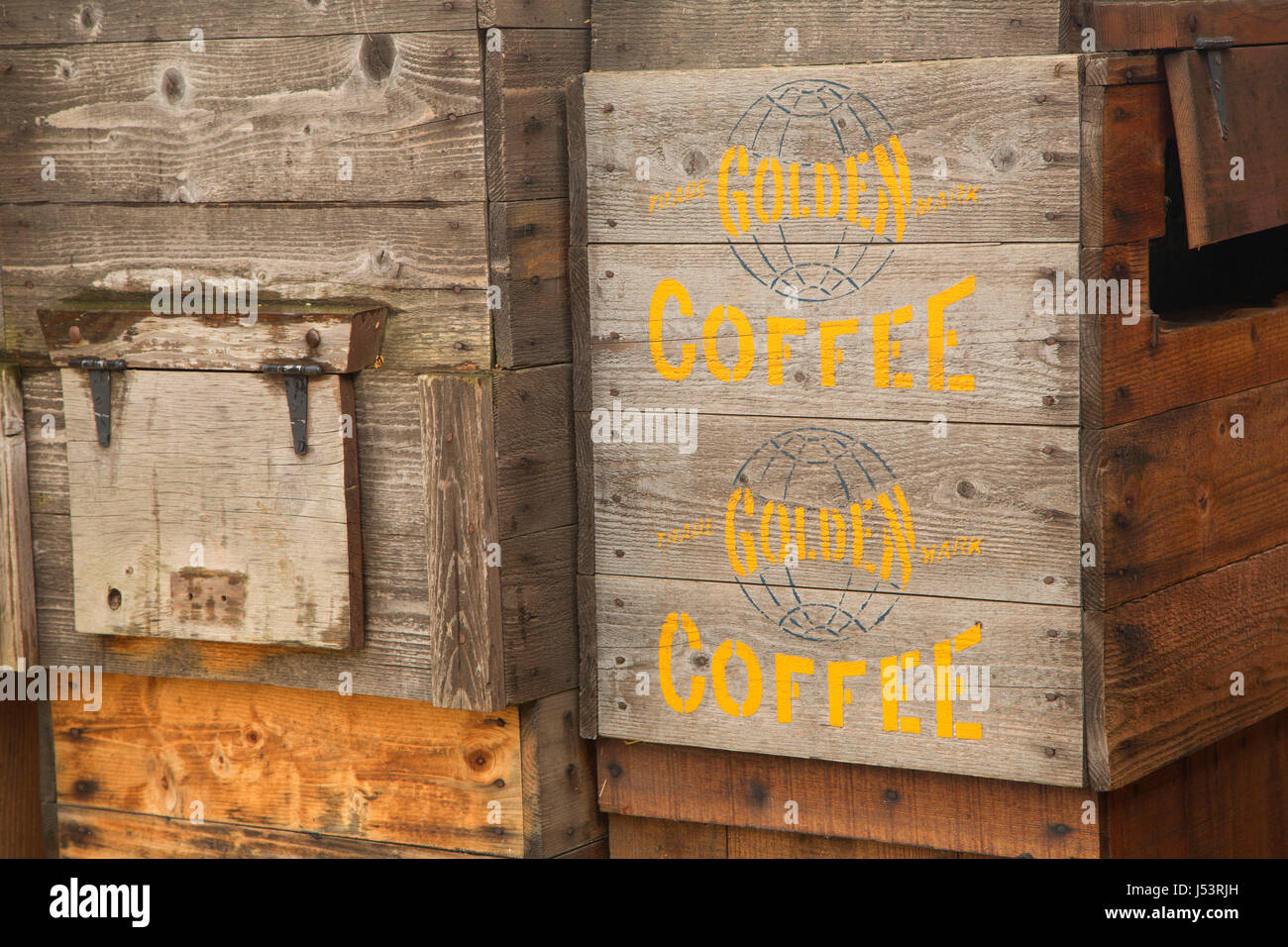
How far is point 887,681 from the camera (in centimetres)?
306

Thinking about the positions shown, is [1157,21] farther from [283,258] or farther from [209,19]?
[209,19]

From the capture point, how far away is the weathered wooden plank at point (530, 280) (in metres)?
3.11

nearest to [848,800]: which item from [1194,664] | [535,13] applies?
[1194,664]

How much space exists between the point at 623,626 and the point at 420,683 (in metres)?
0.44

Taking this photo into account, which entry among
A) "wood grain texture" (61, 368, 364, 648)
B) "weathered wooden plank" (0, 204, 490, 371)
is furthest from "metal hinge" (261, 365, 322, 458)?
"weathered wooden plank" (0, 204, 490, 371)

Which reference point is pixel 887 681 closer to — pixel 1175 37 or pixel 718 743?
pixel 718 743

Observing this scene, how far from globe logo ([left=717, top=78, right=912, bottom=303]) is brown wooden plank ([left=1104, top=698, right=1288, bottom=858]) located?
45.3 inches

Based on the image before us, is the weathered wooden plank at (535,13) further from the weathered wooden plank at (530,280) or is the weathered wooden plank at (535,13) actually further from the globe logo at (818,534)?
the globe logo at (818,534)

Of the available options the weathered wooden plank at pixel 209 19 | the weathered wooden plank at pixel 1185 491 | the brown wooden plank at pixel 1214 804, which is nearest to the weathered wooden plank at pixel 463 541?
the weathered wooden plank at pixel 209 19

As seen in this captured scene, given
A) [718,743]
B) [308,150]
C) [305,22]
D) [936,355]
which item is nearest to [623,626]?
[718,743]

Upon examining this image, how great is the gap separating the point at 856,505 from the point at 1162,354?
0.64m

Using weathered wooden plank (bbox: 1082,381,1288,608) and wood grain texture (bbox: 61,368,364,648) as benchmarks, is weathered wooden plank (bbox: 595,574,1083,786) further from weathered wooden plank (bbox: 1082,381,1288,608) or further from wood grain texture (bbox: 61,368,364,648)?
wood grain texture (bbox: 61,368,364,648)

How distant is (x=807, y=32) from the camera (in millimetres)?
3039

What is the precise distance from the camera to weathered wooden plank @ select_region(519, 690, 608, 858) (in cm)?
330
